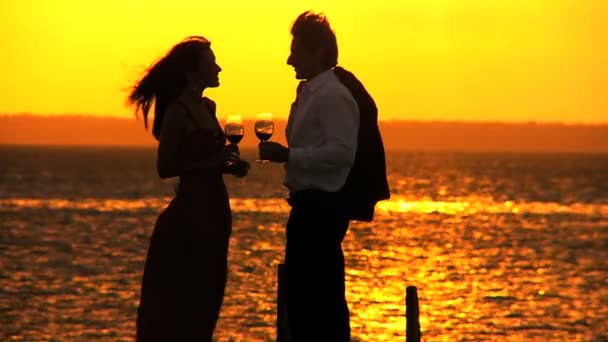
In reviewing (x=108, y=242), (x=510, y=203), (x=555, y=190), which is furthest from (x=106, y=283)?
(x=555, y=190)

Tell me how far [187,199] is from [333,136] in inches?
60.1

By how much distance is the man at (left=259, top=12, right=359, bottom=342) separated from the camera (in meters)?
Result: 8.49

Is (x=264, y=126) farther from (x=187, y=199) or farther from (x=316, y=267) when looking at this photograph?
(x=316, y=267)

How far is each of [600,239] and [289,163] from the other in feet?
215

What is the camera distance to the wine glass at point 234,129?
9.63 metres

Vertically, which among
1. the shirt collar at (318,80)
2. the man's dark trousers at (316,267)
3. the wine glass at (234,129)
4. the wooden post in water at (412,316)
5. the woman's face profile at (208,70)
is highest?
the woman's face profile at (208,70)

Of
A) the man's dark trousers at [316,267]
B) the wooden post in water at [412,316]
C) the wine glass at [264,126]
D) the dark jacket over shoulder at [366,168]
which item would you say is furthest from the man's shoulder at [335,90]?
the wooden post in water at [412,316]

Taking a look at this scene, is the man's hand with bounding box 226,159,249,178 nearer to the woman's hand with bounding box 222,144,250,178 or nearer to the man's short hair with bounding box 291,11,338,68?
the woman's hand with bounding box 222,144,250,178

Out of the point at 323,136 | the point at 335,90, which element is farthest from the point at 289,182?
the point at 335,90

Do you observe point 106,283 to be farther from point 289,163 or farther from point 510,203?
point 510,203

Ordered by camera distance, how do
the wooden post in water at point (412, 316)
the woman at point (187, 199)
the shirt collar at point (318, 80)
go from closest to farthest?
the shirt collar at point (318, 80)
the woman at point (187, 199)
the wooden post in water at point (412, 316)

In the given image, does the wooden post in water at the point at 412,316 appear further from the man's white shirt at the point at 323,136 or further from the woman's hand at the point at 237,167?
the man's white shirt at the point at 323,136

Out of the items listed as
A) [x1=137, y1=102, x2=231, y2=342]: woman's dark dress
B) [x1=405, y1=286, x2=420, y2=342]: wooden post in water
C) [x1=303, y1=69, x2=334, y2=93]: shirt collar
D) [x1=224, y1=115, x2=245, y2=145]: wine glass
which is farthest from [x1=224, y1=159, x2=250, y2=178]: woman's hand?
[x1=405, y1=286, x2=420, y2=342]: wooden post in water

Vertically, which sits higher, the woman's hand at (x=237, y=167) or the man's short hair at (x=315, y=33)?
the man's short hair at (x=315, y=33)
